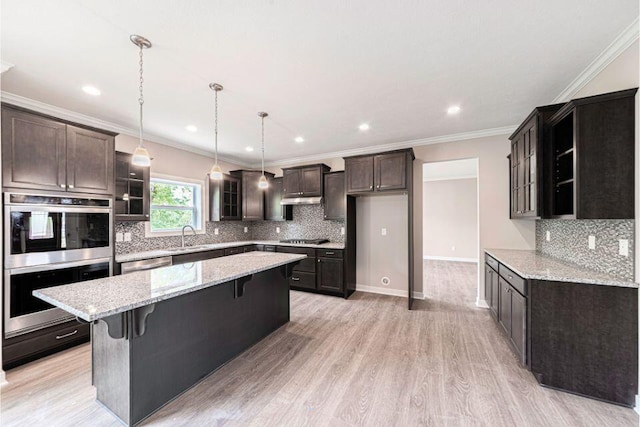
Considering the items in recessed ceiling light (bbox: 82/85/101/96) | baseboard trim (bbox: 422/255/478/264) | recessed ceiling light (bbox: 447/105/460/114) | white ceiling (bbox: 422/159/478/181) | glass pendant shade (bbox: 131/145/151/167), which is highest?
recessed ceiling light (bbox: 82/85/101/96)

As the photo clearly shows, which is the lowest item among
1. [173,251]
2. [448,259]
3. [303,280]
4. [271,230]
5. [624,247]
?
[448,259]

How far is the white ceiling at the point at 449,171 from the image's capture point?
6.42 meters

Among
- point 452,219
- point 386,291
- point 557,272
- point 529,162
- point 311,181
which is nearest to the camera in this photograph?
point 557,272

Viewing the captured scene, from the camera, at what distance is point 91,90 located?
2635 millimetres

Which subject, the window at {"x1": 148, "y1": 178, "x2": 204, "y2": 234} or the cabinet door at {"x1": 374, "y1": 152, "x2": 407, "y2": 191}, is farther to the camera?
the window at {"x1": 148, "y1": 178, "x2": 204, "y2": 234}

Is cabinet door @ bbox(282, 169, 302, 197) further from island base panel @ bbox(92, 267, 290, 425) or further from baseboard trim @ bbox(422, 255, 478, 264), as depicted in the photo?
baseboard trim @ bbox(422, 255, 478, 264)

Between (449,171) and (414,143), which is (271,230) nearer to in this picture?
(414,143)

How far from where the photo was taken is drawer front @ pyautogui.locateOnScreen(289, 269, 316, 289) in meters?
4.65

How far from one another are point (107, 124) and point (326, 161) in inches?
137

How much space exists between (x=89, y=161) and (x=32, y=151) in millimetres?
Answer: 428

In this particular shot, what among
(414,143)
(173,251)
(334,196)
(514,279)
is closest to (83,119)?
(173,251)

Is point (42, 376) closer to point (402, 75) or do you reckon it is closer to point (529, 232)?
point (402, 75)

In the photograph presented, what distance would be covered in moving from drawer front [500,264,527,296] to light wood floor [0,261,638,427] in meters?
0.72

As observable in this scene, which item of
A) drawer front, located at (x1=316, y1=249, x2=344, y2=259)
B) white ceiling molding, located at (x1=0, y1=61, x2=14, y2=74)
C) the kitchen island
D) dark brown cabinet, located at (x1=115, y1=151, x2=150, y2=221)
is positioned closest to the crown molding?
dark brown cabinet, located at (x1=115, y1=151, x2=150, y2=221)
